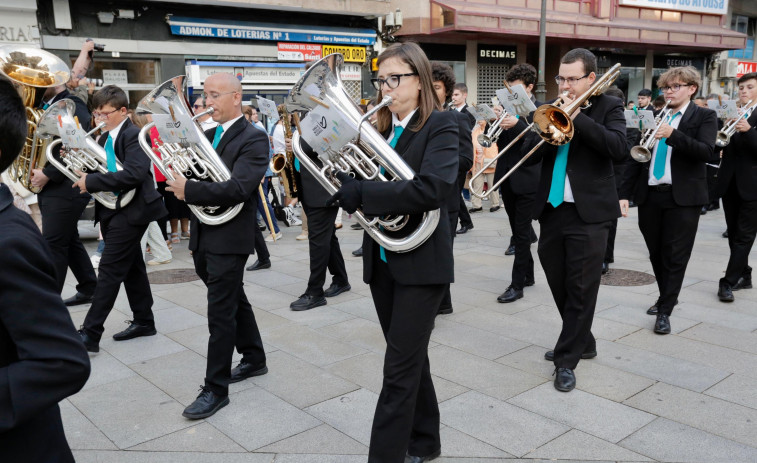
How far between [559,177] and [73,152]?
Answer: 3.96 metres

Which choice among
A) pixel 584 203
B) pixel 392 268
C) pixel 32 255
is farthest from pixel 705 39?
pixel 32 255

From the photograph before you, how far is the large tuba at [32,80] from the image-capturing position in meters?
5.43

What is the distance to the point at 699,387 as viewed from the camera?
4.14 m

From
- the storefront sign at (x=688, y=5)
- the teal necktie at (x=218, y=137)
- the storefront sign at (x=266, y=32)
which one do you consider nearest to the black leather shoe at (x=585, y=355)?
the teal necktie at (x=218, y=137)

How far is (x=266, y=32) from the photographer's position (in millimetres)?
16734

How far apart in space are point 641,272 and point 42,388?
6.99 m

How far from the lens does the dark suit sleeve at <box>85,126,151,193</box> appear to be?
489 centimetres

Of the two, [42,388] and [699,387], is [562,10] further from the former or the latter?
[42,388]

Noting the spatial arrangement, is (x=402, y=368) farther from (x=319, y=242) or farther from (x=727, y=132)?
(x=727, y=132)

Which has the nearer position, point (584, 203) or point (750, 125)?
point (584, 203)

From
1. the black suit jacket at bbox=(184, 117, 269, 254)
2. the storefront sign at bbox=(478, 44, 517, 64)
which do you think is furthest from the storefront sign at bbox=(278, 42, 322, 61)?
the black suit jacket at bbox=(184, 117, 269, 254)

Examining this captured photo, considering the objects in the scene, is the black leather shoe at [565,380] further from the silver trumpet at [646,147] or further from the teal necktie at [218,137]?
the teal necktie at [218,137]

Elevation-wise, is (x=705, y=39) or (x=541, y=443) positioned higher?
(x=705, y=39)

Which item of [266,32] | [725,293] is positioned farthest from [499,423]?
[266,32]
